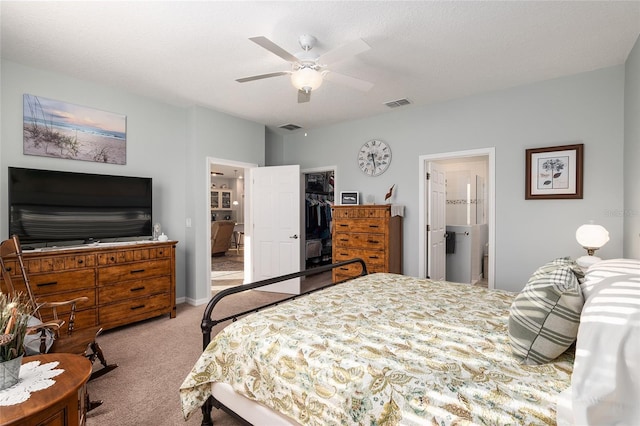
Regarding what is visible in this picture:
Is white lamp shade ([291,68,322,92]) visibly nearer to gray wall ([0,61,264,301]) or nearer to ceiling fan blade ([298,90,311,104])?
ceiling fan blade ([298,90,311,104])

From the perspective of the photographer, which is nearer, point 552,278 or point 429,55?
point 552,278

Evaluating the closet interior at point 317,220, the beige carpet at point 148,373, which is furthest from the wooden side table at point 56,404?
the closet interior at point 317,220

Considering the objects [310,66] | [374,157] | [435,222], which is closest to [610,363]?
[310,66]

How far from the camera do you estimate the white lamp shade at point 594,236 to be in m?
2.74

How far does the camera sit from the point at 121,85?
11.7 ft

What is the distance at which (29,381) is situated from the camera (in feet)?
3.89

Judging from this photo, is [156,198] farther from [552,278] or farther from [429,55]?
[552,278]

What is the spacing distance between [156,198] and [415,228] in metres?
3.55

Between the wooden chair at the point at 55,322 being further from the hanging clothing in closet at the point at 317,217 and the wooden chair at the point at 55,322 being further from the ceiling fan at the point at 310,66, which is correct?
the hanging clothing in closet at the point at 317,217

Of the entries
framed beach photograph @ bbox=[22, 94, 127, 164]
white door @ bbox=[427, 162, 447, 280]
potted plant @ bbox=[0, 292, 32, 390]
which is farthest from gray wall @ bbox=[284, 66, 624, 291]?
potted plant @ bbox=[0, 292, 32, 390]

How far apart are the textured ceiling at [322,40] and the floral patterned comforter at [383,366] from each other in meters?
2.04

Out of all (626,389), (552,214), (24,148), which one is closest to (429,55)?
(552,214)

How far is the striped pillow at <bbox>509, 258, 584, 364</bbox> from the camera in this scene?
1.18 meters

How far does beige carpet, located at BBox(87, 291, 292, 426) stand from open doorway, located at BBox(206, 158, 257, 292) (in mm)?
1257
